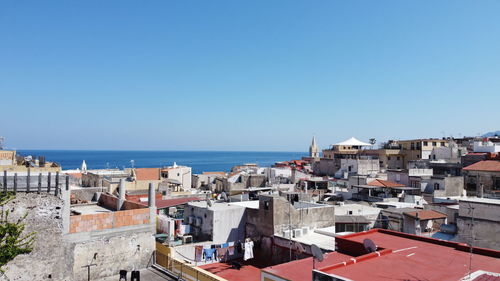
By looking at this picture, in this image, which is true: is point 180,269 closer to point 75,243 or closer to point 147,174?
point 75,243

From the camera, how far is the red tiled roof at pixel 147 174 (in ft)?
182

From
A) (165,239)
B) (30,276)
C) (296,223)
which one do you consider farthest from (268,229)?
(30,276)

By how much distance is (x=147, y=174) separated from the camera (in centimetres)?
5691

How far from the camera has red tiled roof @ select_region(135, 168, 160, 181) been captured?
55.6 metres

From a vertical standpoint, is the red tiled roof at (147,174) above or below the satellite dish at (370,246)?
below

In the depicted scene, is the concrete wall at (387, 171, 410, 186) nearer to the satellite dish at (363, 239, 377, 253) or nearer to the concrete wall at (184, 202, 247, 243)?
the concrete wall at (184, 202, 247, 243)

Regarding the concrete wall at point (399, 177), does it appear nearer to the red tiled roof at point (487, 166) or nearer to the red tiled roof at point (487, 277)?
the red tiled roof at point (487, 166)

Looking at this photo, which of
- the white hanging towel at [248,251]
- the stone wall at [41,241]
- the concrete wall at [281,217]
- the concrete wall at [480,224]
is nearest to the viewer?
the stone wall at [41,241]

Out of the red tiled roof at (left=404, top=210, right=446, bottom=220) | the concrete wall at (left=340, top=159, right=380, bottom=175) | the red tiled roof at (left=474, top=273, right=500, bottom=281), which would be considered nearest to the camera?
the red tiled roof at (left=474, top=273, right=500, bottom=281)

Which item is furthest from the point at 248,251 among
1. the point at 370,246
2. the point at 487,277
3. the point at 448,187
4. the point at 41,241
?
the point at 448,187

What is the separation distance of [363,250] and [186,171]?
51.3 meters

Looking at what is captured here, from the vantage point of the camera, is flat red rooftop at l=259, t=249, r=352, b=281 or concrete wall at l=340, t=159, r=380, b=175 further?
concrete wall at l=340, t=159, r=380, b=175

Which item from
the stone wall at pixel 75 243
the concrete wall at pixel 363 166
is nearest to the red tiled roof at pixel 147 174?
the concrete wall at pixel 363 166

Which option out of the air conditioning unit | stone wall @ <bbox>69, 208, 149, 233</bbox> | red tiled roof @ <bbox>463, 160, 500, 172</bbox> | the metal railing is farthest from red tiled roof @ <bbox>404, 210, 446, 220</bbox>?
red tiled roof @ <bbox>463, 160, 500, 172</bbox>
